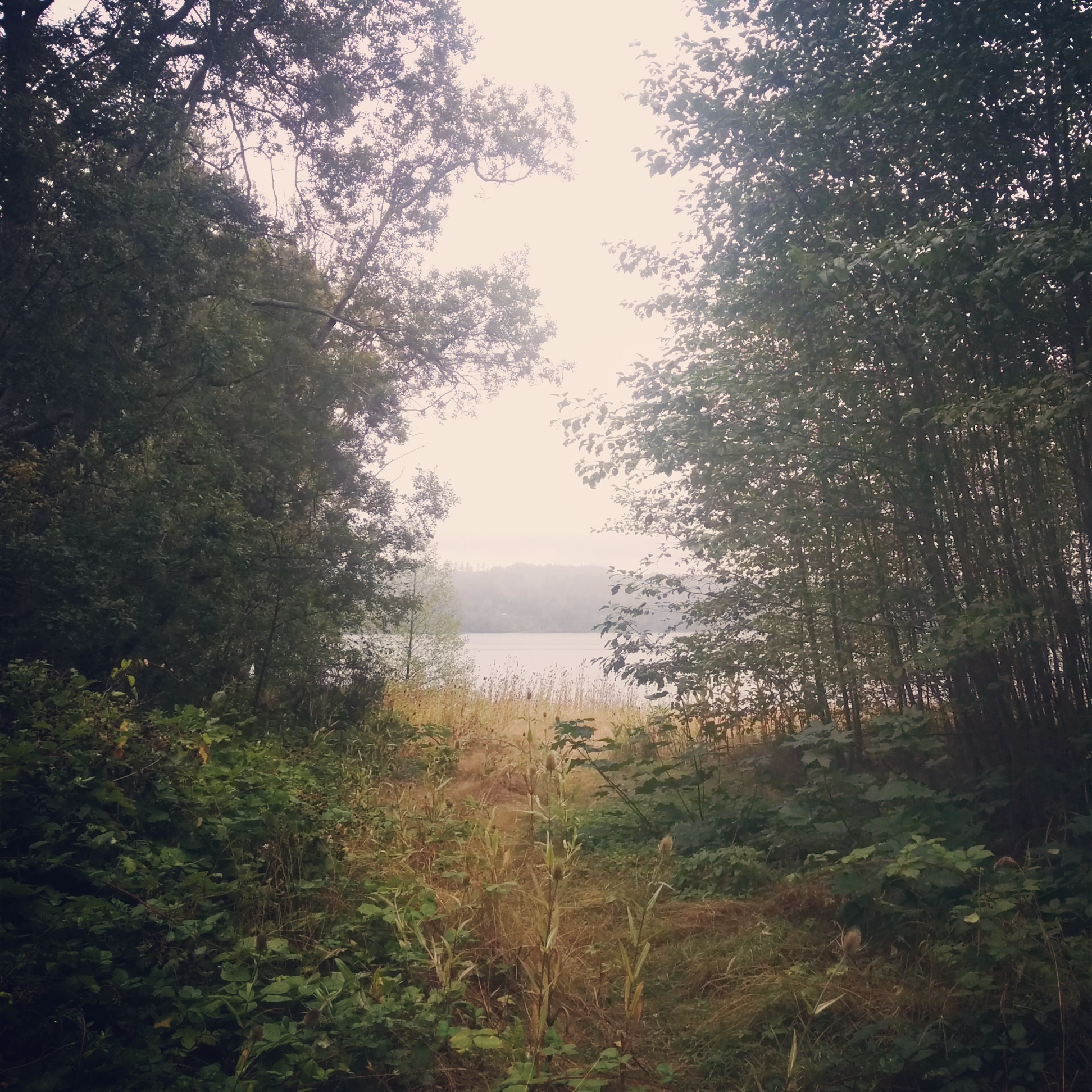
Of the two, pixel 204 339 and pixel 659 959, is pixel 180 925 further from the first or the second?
pixel 204 339

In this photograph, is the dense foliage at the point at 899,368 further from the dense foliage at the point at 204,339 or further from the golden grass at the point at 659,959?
the dense foliage at the point at 204,339

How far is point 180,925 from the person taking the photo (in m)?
2.72

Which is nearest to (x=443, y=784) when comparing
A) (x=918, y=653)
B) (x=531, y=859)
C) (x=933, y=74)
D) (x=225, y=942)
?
(x=531, y=859)

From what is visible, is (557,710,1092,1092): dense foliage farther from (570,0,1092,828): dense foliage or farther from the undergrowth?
(570,0,1092,828): dense foliage

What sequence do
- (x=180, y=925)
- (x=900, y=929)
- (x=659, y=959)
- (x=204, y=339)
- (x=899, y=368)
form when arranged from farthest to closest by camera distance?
(x=204, y=339) < (x=899, y=368) < (x=659, y=959) < (x=900, y=929) < (x=180, y=925)

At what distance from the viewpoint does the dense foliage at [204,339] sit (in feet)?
19.7

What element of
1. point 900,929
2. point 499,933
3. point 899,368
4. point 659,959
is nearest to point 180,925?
point 499,933

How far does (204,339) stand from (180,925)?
5.67 meters

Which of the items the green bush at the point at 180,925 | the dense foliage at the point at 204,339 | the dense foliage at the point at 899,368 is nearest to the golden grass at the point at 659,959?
the green bush at the point at 180,925

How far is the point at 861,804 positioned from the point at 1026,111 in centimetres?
394

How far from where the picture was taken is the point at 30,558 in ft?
18.1

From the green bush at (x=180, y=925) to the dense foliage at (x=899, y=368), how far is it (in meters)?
2.95

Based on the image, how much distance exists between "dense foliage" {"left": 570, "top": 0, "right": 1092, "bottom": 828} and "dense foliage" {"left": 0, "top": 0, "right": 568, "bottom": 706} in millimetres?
3616

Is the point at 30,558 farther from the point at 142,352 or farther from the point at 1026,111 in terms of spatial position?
the point at 1026,111
